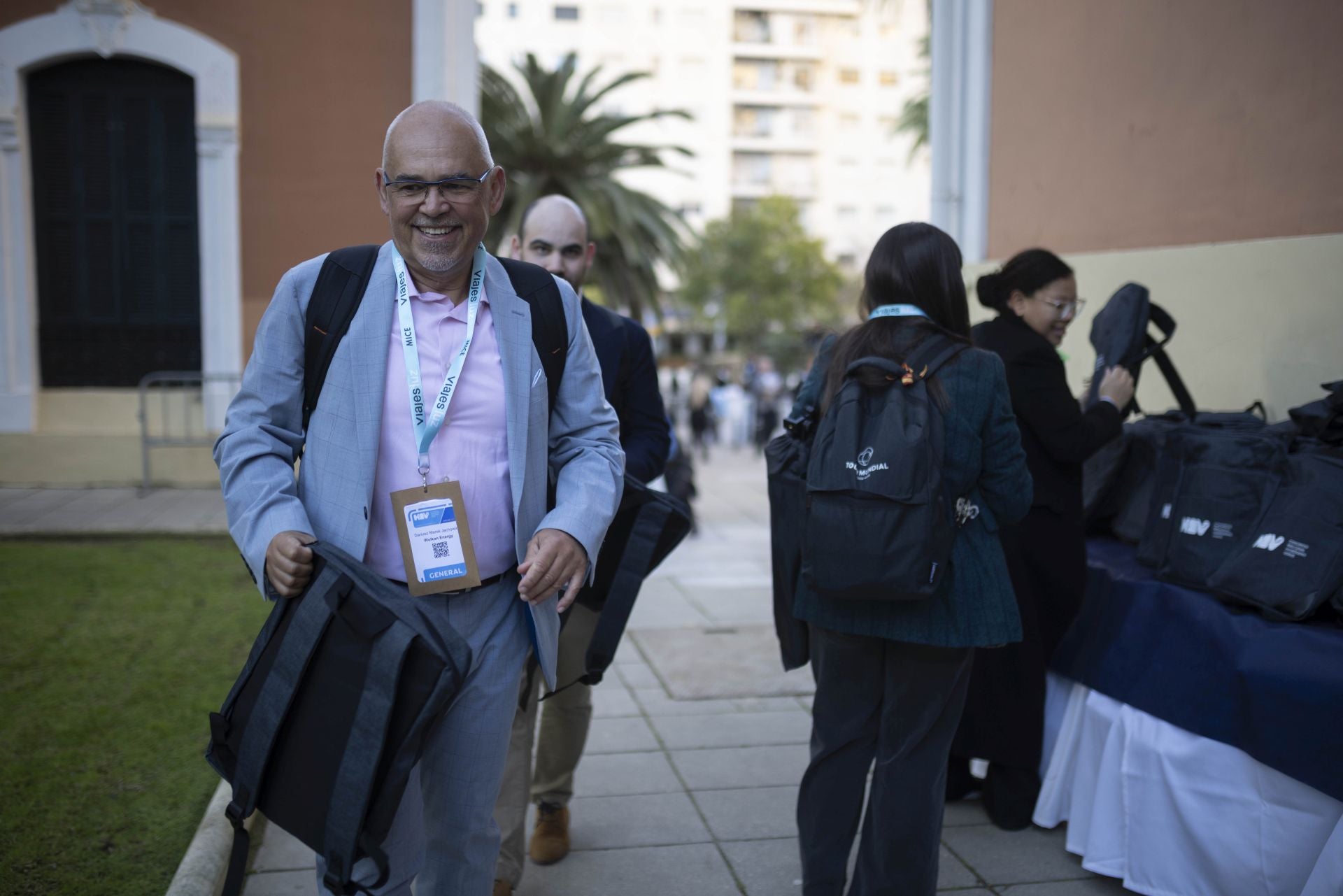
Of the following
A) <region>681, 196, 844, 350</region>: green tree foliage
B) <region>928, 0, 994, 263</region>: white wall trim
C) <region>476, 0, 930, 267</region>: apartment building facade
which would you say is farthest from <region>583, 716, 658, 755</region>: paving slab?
<region>476, 0, 930, 267</region>: apartment building facade

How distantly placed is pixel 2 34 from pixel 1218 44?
9884mm

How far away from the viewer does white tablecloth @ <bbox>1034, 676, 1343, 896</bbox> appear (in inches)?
117

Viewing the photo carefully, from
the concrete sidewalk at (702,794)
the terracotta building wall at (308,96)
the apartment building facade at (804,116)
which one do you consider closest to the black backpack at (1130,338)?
the concrete sidewalk at (702,794)

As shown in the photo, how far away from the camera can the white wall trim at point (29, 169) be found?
9.90m

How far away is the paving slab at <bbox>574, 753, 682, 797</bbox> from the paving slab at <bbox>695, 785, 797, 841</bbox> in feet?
0.59

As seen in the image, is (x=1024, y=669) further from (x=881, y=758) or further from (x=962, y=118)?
(x=962, y=118)

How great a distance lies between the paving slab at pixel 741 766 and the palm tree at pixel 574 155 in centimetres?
1395

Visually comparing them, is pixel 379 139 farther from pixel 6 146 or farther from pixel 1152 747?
pixel 1152 747

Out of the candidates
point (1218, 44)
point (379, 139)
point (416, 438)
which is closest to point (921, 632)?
point (416, 438)

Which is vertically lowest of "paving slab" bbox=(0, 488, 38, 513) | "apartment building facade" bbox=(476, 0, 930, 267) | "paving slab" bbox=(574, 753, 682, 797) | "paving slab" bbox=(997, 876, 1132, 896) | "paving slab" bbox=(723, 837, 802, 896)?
"paving slab" bbox=(574, 753, 682, 797)

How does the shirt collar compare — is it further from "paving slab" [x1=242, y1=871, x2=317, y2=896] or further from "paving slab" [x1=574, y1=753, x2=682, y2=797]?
"paving slab" [x1=574, y1=753, x2=682, y2=797]

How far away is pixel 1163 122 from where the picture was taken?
542 cm

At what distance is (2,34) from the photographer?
9812 mm

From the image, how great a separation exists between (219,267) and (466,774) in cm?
907
